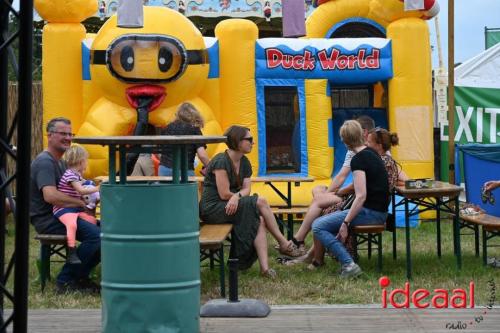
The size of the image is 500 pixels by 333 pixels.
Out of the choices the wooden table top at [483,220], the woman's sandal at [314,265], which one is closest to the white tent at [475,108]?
the wooden table top at [483,220]

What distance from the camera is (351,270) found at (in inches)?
317

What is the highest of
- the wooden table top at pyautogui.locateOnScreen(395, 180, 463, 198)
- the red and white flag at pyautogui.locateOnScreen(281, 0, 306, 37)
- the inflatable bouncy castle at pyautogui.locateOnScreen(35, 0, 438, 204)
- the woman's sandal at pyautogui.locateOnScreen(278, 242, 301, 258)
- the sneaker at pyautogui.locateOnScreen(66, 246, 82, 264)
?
the red and white flag at pyautogui.locateOnScreen(281, 0, 306, 37)

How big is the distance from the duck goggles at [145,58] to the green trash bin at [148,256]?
6825 millimetres

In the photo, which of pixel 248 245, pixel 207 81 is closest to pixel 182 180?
pixel 248 245

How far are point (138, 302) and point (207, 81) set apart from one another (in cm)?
767

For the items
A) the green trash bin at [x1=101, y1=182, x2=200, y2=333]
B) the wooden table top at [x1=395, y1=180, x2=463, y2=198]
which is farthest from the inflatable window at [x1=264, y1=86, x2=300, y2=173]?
the green trash bin at [x1=101, y1=182, x2=200, y2=333]

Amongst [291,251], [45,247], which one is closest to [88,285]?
[45,247]

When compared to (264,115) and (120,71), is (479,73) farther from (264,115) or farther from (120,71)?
(120,71)

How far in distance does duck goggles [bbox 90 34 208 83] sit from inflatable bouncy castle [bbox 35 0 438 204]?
3.1 inches

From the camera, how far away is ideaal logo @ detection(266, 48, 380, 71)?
13.0 metres

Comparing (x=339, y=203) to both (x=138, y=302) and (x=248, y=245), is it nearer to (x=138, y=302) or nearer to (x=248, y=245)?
(x=248, y=245)

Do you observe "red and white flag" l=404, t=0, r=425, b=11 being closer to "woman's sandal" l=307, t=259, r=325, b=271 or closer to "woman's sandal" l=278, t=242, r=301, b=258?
"woman's sandal" l=278, t=242, r=301, b=258

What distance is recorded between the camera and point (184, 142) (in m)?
5.37

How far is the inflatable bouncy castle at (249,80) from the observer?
40.8 ft
